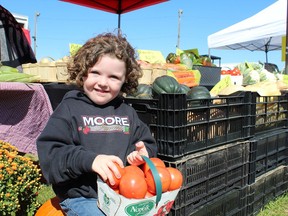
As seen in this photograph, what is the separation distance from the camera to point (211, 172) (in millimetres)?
2453

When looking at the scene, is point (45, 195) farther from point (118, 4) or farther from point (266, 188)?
point (118, 4)

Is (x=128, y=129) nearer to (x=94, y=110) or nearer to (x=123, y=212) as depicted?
(x=94, y=110)

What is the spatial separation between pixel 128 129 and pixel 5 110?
1.94 metres

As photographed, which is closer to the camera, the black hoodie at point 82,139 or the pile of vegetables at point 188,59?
the black hoodie at point 82,139

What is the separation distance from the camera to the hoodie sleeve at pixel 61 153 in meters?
1.50

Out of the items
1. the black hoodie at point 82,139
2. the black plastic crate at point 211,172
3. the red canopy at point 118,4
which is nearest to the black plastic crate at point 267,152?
the black plastic crate at point 211,172

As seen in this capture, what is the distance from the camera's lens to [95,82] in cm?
173

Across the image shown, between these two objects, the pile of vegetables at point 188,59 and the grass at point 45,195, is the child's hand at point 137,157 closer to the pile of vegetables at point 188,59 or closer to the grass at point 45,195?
the grass at point 45,195

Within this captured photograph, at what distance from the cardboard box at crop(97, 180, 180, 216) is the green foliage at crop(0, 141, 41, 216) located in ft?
3.16

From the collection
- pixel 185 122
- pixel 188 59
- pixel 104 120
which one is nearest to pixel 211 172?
pixel 185 122

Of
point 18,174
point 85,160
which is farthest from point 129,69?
point 18,174

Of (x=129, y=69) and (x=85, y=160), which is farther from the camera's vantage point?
(x=129, y=69)

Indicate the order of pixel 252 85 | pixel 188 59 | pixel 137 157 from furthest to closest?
pixel 188 59 < pixel 252 85 < pixel 137 157

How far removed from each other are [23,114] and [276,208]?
2673mm
